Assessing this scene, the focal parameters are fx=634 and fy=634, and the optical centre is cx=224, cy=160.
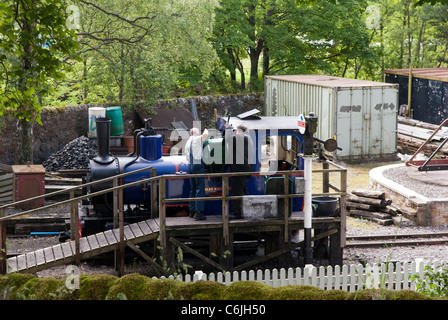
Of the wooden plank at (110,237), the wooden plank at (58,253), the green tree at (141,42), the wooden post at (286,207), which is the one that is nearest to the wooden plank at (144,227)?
the wooden plank at (110,237)

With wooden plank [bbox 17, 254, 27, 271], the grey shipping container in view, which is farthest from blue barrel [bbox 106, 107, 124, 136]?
wooden plank [bbox 17, 254, 27, 271]

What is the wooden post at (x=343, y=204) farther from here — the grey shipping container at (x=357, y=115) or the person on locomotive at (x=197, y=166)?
the grey shipping container at (x=357, y=115)

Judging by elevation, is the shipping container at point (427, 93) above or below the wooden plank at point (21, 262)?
above

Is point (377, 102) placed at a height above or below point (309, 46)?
below

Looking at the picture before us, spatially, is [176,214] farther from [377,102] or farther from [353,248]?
[377,102]

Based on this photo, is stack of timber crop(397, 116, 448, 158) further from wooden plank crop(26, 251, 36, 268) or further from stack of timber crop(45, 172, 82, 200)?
wooden plank crop(26, 251, 36, 268)

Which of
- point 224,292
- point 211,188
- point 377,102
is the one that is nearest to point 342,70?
point 377,102

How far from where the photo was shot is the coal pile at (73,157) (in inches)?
803

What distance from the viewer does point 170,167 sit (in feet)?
41.3

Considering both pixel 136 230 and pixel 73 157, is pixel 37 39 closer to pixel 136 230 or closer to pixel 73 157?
pixel 136 230

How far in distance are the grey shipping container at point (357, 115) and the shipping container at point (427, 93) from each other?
5.17m

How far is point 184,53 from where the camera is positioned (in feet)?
76.2
